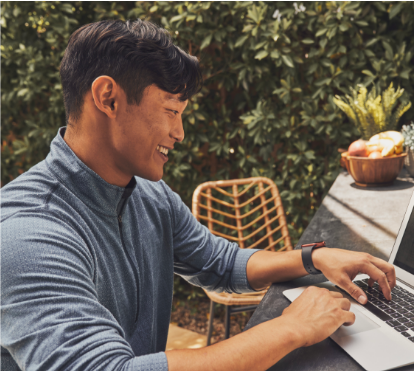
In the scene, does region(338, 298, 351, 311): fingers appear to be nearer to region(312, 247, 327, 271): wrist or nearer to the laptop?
the laptop

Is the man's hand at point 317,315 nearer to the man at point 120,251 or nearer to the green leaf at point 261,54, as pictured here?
the man at point 120,251

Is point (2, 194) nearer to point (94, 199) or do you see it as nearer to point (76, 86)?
point (94, 199)

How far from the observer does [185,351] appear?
2.50ft

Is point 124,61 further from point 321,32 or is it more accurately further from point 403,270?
point 321,32

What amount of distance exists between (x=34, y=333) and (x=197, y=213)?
4.25 ft

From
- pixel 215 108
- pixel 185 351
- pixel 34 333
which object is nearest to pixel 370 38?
pixel 215 108

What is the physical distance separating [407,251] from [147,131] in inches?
30.0

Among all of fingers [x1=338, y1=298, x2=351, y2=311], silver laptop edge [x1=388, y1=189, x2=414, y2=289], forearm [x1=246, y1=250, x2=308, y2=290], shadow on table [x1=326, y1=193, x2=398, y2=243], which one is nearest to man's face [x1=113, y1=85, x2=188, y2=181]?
forearm [x1=246, y1=250, x2=308, y2=290]

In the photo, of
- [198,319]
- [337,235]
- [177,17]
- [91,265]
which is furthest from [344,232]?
[198,319]

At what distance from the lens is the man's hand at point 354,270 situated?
96 cm

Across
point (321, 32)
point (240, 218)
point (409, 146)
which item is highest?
point (321, 32)

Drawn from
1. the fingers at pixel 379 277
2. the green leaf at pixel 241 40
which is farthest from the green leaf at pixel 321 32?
the fingers at pixel 379 277

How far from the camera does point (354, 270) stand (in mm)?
1016

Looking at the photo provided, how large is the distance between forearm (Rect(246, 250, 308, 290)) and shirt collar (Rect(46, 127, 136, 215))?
0.49 meters
